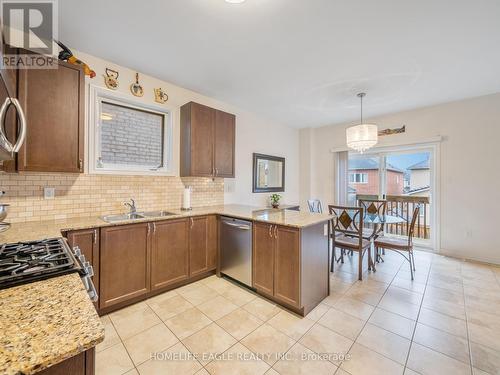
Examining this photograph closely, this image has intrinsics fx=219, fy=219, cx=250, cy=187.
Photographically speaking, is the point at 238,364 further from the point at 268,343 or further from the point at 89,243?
the point at 89,243

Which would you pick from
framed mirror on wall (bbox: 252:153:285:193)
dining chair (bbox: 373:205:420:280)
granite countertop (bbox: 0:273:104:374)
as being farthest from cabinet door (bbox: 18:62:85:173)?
dining chair (bbox: 373:205:420:280)

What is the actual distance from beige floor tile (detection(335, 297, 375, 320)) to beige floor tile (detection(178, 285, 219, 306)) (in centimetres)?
133

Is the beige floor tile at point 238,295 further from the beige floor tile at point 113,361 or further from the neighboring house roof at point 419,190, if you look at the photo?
the neighboring house roof at point 419,190

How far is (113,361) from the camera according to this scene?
5.06ft

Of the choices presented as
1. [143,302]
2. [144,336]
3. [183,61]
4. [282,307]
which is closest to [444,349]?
[282,307]

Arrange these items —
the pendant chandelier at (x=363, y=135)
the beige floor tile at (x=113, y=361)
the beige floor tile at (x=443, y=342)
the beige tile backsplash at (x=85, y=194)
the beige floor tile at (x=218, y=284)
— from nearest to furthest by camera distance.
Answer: the beige floor tile at (x=113, y=361) < the beige floor tile at (x=443, y=342) < the beige tile backsplash at (x=85, y=194) < the beige floor tile at (x=218, y=284) < the pendant chandelier at (x=363, y=135)

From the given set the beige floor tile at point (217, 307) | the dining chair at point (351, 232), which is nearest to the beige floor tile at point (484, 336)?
the dining chair at point (351, 232)

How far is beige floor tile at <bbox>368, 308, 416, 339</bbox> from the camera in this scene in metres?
1.85

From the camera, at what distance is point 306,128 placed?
17.5 feet

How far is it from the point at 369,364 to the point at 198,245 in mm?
1947

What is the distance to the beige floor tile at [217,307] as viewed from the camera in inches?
82.4

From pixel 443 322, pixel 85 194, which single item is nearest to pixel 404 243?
pixel 443 322

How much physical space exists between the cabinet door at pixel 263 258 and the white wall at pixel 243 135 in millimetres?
1520

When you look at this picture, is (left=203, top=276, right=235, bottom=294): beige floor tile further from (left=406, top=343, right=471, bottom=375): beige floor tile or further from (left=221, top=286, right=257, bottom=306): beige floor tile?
(left=406, top=343, right=471, bottom=375): beige floor tile
